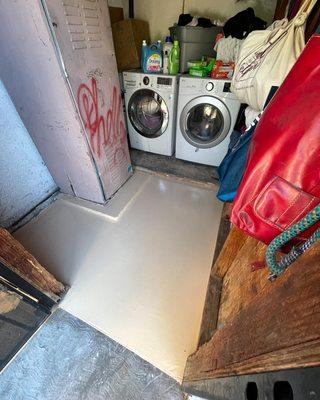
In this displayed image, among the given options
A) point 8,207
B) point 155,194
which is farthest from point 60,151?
point 155,194

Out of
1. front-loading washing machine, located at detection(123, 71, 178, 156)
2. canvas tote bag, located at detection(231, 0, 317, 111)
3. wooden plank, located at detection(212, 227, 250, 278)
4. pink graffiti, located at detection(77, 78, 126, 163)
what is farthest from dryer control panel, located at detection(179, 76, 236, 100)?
wooden plank, located at detection(212, 227, 250, 278)

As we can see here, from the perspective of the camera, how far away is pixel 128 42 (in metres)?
2.00

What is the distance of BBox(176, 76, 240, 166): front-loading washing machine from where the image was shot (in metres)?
1.70

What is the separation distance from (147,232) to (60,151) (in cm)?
90

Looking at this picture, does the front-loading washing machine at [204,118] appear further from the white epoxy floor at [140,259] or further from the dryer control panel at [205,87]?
the white epoxy floor at [140,259]

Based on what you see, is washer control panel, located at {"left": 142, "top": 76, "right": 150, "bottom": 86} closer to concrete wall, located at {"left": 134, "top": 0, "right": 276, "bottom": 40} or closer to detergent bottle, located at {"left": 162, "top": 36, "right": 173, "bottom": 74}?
detergent bottle, located at {"left": 162, "top": 36, "right": 173, "bottom": 74}

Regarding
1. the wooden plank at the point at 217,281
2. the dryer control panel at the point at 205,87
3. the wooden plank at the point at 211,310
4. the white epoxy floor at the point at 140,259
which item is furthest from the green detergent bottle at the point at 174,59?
the wooden plank at the point at 211,310

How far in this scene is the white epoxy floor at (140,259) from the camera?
1.09 metres

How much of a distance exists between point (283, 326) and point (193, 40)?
223 cm

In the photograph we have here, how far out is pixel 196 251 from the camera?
144 centimetres

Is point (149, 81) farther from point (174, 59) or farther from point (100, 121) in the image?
point (100, 121)

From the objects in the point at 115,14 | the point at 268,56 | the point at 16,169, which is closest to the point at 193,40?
the point at 115,14

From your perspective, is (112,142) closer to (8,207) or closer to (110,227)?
(110,227)

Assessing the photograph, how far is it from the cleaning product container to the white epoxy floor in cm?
117
